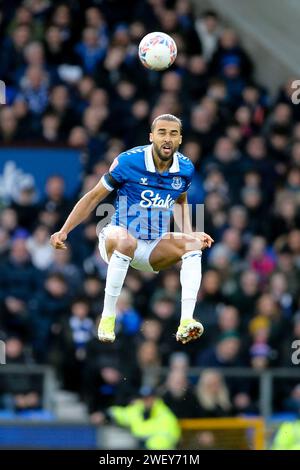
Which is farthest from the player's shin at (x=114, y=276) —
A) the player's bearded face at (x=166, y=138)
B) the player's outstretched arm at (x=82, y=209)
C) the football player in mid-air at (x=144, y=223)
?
the player's bearded face at (x=166, y=138)

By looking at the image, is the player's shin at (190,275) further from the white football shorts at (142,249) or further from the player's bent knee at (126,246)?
the player's bent knee at (126,246)

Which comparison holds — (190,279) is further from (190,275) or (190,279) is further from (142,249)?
(142,249)

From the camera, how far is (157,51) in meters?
13.4

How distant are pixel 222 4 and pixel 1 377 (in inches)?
339

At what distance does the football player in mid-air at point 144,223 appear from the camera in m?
13.3

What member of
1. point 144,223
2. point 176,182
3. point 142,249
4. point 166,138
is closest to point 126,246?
point 142,249

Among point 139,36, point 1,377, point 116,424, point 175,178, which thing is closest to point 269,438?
point 116,424

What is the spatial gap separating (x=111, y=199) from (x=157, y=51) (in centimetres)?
621

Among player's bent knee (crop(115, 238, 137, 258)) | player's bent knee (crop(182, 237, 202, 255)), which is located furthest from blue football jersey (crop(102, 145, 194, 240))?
player's bent knee (crop(182, 237, 202, 255))

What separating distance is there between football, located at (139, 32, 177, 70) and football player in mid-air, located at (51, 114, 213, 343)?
0.77 metres

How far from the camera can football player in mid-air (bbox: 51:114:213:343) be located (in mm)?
13320

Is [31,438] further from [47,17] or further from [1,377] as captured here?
[47,17]

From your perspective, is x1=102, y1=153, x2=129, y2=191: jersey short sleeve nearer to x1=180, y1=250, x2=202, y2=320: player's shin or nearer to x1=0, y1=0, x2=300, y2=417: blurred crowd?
x1=180, y1=250, x2=202, y2=320: player's shin

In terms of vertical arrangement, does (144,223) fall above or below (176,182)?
below
